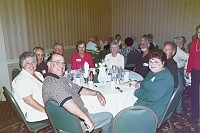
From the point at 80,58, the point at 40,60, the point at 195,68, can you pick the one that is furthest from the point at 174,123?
the point at 40,60

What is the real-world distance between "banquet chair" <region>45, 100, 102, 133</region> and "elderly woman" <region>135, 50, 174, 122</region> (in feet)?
2.90

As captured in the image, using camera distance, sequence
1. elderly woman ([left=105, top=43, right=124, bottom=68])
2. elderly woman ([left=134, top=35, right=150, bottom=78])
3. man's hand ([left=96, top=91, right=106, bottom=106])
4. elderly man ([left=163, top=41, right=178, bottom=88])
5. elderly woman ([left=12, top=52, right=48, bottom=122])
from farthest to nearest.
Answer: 1. elderly woman ([left=105, top=43, right=124, bottom=68])
2. elderly woman ([left=134, top=35, right=150, bottom=78])
3. elderly man ([left=163, top=41, right=178, bottom=88])
4. man's hand ([left=96, top=91, right=106, bottom=106])
5. elderly woman ([left=12, top=52, right=48, bottom=122])

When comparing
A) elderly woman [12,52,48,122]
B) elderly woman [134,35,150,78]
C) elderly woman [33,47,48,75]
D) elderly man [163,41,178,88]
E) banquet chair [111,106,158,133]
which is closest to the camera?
banquet chair [111,106,158,133]

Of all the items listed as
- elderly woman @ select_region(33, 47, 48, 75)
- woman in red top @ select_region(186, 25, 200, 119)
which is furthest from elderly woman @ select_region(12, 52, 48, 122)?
woman in red top @ select_region(186, 25, 200, 119)

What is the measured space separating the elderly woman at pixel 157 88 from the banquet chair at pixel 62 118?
0.88m

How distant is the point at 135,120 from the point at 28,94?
4.15ft

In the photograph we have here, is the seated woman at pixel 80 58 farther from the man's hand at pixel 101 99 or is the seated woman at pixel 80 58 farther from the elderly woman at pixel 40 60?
the man's hand at pixel 101 99

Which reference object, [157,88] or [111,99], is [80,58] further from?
[157,88]

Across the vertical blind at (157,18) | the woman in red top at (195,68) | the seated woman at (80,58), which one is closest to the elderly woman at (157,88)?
the woman in red top at (195,68)

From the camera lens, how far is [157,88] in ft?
7.39

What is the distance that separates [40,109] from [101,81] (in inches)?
38.3

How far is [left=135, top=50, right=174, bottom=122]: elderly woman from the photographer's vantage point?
227cm

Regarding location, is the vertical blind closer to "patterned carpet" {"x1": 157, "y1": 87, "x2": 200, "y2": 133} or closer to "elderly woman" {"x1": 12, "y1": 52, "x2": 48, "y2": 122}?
"patterned carpet" {"x1": 157, "y1": 87, "x2": 200, "y2": 133}

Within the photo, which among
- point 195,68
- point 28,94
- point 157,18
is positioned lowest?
point 28,94
